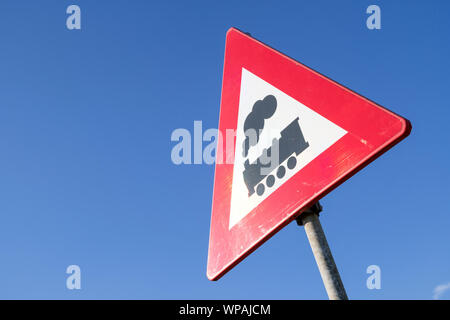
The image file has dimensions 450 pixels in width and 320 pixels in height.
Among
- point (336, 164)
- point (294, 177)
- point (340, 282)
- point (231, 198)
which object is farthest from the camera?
point (231, 198)

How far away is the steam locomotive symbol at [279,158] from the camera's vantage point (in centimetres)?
145

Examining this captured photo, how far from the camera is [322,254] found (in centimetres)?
120

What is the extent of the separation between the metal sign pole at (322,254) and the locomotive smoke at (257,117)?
45 cm

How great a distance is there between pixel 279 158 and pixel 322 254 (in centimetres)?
44

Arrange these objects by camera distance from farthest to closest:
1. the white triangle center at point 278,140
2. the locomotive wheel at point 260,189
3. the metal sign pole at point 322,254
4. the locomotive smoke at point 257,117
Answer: the locomotive smoke at point 257,117
the locomotive wheel at point 260,189
the white triangle center at point 278,140
the metal sign pole at point 322,254

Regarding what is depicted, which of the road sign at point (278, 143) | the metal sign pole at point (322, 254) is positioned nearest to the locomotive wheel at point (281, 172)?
the road sign at point (278, 143)

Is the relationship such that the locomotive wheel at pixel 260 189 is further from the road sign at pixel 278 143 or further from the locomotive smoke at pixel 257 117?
the locomotive smoke at pixel 257 117

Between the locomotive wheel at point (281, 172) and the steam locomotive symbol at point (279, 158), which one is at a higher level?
the steam locomotive symbol at point (279, 158)

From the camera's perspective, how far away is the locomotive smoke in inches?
64.6
